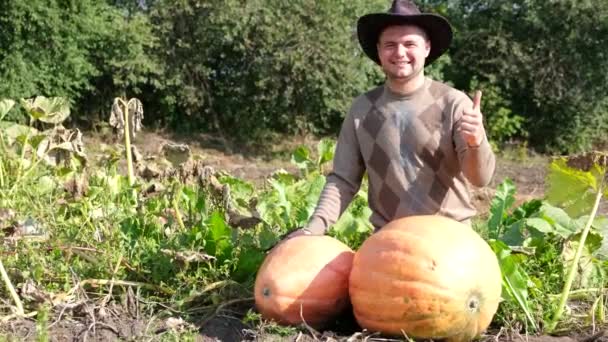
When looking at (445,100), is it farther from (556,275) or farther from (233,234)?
(233,234)

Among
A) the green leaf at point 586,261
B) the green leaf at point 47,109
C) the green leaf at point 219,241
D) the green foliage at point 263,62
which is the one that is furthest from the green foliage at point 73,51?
the green leaf at point 586,261

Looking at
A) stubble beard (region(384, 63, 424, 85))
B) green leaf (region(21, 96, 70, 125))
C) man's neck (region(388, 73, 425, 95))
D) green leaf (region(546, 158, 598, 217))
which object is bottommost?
green leaf (region(546, 158, 598, 217))

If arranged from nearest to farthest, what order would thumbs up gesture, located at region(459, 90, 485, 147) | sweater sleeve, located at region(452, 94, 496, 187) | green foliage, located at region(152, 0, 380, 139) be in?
thumbs up gesture, located at region(459, 90, 485, 147)
sweater sleeve, located at region(452, 94, 496, 187)
green foliage, located at region(152, 0, 380, 139)

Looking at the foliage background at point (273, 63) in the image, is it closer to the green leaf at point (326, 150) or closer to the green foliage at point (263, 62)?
the green foliage at point (263, 62)

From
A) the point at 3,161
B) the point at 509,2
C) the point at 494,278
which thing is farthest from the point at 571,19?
the point at 494,278

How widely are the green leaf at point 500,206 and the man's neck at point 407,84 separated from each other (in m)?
1.21

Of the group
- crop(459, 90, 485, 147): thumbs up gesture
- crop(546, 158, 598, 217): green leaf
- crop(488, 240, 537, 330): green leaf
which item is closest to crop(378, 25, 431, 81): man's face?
crop(459, 90, 485, 147): thumbs up gesture

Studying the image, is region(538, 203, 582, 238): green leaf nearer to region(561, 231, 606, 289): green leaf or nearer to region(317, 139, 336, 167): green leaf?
region(561, 231, 606, 289): green leaf

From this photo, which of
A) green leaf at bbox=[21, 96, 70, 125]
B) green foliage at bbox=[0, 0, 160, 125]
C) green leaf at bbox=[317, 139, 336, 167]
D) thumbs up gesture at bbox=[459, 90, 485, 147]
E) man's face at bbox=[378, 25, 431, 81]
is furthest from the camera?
green foliage at bbox=[0, 0, 160, 125]

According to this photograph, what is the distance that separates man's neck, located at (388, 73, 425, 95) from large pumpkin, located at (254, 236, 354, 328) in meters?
0.71

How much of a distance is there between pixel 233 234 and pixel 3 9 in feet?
30.2

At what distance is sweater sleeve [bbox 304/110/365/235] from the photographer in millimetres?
3371

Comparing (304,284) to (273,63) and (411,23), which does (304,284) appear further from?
(273,63)

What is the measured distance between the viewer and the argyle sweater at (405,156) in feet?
10.6
